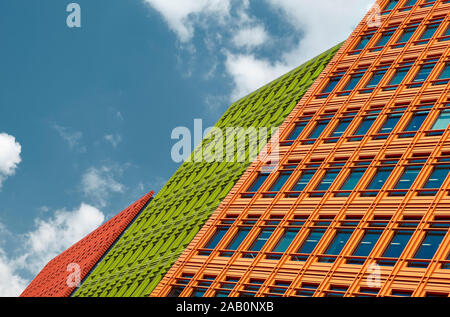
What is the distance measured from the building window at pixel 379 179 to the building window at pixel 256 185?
9993 millimetres

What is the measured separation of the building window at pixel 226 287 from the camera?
141 feet

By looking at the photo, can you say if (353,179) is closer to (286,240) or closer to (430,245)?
(286,240)

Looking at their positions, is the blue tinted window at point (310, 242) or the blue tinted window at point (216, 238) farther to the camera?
the blue tinted window at point (216, 238)

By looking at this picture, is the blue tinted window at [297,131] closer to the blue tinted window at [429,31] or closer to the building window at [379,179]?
the building window at [379,179]

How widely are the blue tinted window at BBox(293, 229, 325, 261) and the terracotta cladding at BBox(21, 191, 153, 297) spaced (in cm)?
3882

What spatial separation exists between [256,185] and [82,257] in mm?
48955

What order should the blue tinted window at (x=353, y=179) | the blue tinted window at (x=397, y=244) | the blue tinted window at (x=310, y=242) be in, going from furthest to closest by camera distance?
1. the blue tinted window at (x=353, y=179)
2. the blue tinted window at (x=310, y=242)
3. the blue tinted window at (x=397, y=244)

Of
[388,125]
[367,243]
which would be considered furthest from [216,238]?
[388,125]

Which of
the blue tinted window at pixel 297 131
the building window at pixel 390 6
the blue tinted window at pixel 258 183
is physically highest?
the building window at pixel 390 6

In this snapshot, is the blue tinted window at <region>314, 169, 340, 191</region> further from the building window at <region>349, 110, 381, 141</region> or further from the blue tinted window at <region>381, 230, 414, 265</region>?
the blue tinted window at <region>381, 230, 414, 265</region>

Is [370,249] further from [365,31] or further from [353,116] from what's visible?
[365,31]

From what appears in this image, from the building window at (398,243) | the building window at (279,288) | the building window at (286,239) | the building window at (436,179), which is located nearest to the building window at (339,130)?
the building window at (286,239)

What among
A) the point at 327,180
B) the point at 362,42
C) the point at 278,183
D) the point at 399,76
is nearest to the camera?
the point at 327,180

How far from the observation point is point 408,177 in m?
42.8
